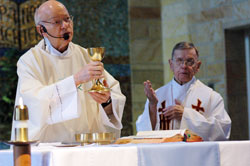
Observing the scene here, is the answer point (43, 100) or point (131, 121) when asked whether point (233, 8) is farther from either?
point (43, 100)

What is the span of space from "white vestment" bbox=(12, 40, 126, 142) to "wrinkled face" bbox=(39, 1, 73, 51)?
0.47 feet

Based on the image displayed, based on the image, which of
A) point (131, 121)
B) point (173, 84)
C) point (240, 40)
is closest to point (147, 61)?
point (131, 121)

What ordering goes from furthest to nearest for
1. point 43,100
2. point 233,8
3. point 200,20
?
point 200,20, point 233,8, point 43,100

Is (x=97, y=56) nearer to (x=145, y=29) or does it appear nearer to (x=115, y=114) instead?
(x=115, y=114)

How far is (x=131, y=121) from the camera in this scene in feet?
27.7

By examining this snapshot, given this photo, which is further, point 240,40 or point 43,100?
point 240,40

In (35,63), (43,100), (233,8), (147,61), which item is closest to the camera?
(43,100)

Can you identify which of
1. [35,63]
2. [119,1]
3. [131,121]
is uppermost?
[119,1]

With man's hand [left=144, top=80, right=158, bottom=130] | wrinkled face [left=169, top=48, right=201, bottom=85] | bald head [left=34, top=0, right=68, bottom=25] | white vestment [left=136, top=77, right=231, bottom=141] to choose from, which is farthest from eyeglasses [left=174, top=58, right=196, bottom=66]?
bald head [left=34, top=0, right=68, bottom=25]

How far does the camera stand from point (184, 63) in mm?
5547

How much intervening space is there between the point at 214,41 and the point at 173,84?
7.13ft

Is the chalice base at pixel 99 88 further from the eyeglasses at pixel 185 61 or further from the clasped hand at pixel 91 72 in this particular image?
the eyeglasses at pixel 185 61

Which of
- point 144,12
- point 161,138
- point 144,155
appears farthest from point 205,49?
point 144,155

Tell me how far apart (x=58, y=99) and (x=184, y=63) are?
1.99 m
